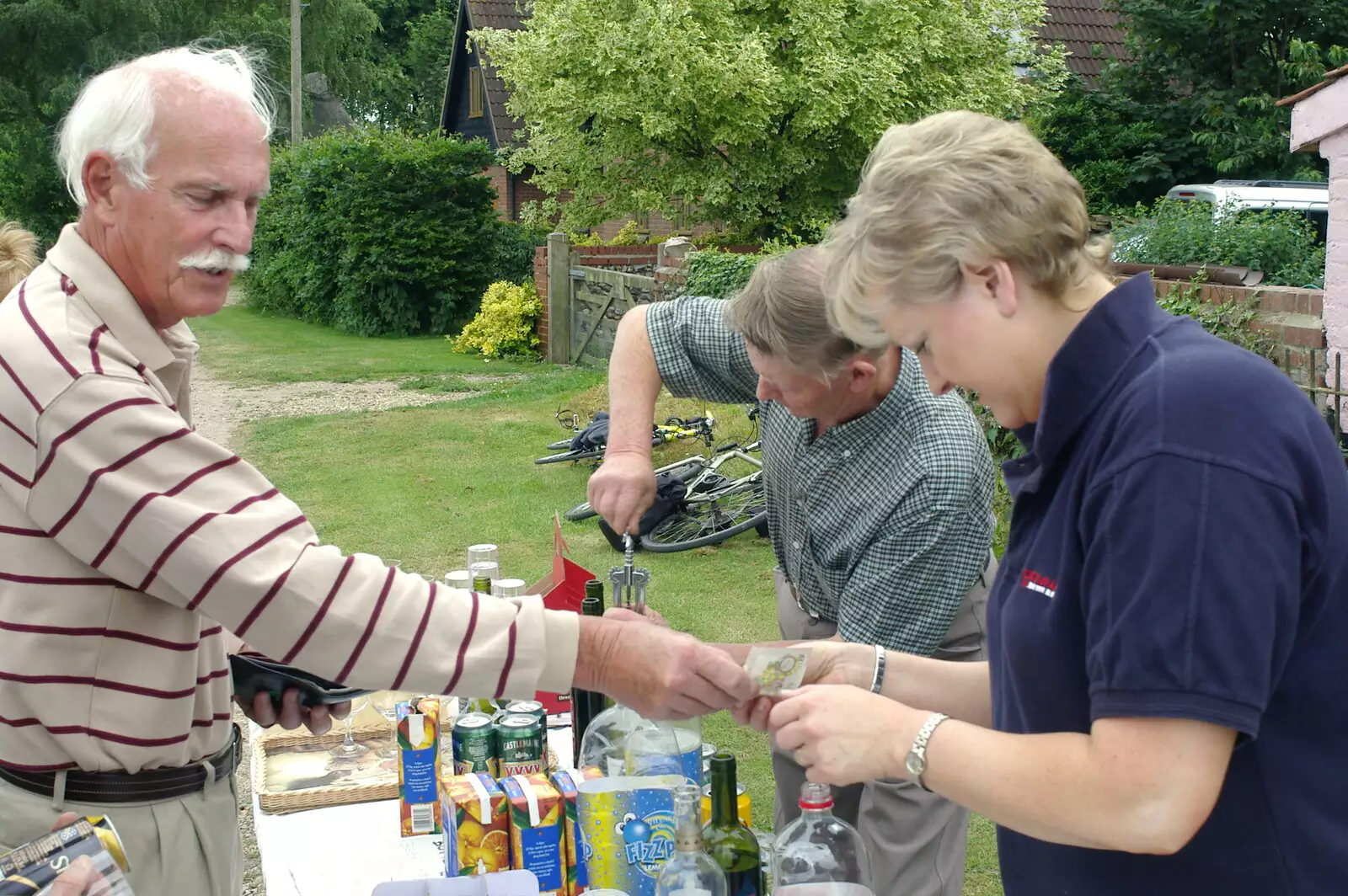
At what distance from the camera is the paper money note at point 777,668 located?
2248mm

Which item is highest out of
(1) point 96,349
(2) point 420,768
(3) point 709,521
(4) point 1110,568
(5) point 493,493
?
(1) point 96,349

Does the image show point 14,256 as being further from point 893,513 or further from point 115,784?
point 893,513

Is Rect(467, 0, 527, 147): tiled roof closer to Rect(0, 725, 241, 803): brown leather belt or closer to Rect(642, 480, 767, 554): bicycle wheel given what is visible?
Rect(642, 480, 767, 554): bicycle wheel

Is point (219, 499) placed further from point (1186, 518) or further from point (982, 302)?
point (1186, 518)

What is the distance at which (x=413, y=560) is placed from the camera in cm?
844

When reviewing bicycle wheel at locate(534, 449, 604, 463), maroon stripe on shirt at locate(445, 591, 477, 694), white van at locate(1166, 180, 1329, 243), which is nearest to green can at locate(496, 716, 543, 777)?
maroon stripe on shirt at locate(445, 591, 477, 694)

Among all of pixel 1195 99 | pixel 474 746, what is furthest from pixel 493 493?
pixel 1195 99

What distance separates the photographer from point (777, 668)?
2.27 metres

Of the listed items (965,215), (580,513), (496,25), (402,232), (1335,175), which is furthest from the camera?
(496,25)

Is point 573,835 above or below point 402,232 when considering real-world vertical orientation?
above

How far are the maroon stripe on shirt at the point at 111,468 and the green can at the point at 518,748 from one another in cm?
120

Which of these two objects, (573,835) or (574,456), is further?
(574,456)

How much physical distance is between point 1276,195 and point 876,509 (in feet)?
40.2

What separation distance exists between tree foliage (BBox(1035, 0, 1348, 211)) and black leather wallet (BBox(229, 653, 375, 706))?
15.6 m
